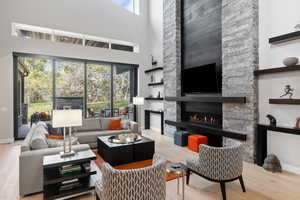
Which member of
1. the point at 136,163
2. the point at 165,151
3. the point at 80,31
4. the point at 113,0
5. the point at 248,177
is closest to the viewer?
the point at 248,177

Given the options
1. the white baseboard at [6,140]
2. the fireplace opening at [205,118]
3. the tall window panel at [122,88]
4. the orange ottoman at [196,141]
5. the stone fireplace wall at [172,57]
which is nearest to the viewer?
the orange ottoman at [196,141]

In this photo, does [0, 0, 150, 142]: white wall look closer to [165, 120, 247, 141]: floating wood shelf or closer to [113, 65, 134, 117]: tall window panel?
[113, 65, 134, 117]: tall window panel

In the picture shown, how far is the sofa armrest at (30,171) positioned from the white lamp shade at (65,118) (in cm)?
51

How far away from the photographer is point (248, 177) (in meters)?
2.82

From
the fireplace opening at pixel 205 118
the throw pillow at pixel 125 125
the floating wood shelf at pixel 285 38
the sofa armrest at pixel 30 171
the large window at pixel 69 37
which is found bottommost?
the sofa armrest at pixel 30 171

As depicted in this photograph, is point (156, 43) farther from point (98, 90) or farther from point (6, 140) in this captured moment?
point (6, 140)

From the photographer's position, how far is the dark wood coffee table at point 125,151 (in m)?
3.23

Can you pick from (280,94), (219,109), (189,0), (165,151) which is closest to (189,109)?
(219,109)

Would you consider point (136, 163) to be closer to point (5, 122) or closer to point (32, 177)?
point (32, 177)

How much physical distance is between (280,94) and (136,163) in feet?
10.2

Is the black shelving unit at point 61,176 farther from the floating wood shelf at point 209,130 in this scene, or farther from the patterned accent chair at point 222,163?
the floating wood shelf at point 209,130

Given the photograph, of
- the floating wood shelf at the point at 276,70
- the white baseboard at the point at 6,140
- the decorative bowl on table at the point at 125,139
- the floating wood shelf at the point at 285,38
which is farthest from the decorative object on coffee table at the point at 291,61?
the white baseboard at the point at 6,140

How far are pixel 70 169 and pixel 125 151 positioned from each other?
4.08 ft

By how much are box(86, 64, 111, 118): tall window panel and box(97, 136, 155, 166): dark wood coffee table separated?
2875 mm
